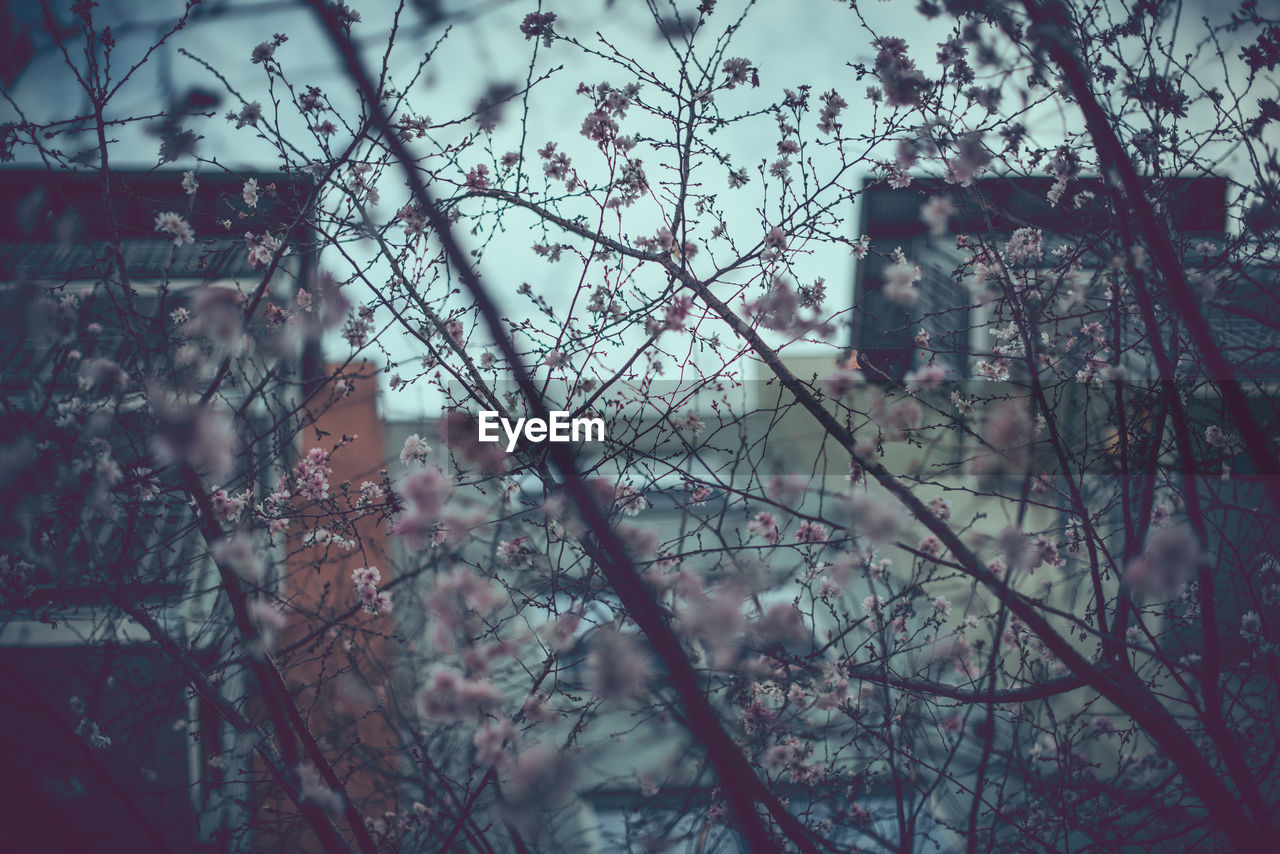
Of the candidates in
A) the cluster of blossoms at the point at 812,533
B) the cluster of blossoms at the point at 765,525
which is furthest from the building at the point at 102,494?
the cluster of blossoms at the point at 812,533

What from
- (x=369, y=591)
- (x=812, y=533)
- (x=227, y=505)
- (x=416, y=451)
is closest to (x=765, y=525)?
(x=812, y=533)

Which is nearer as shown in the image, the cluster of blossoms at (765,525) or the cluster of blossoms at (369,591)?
the cluster of blossoms at (369,591)

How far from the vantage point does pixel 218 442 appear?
9.00 ft

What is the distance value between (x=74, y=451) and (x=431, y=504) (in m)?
1.51

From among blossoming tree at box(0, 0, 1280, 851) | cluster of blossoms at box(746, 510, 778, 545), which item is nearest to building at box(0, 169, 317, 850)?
blossoming tree at box(0, 0, 1280, 851)

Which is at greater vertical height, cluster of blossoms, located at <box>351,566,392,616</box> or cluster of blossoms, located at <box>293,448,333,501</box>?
cluster of blossoms, located at <box>293,448,333,501</box>

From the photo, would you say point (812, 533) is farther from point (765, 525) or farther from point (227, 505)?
point (227, 505)

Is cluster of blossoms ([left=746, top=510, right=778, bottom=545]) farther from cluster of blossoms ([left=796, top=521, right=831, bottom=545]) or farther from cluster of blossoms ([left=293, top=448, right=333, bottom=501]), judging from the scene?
cluster of blossoms ([left=293, top=448, right=333, bottom=501])

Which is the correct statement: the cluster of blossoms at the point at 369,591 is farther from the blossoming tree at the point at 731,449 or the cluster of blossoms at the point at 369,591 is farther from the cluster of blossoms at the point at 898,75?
the cluster of blossoms at the point at 898,75

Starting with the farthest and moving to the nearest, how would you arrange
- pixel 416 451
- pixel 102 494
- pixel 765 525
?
pixel 765 525
pixel 416 451
pixel 102 494

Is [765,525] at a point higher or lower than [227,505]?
lower

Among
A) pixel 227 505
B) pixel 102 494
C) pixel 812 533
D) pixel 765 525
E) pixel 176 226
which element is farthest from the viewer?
pixel 765 525

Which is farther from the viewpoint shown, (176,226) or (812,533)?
(812,533)

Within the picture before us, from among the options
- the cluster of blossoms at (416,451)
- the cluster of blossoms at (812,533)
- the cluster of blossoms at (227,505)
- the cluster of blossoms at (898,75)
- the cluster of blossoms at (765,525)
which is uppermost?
the cluster of blossoms at (898,75)
